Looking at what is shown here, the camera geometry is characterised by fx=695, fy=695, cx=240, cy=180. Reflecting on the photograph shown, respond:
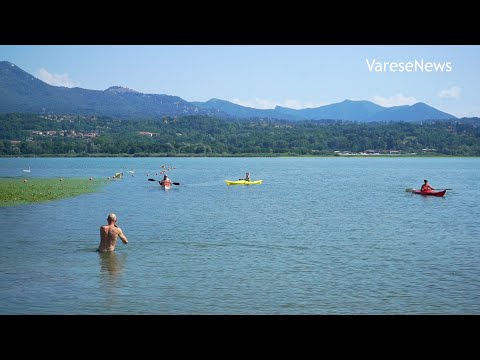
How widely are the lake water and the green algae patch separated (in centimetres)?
65

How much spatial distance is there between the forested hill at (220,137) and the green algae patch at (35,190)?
10.1m

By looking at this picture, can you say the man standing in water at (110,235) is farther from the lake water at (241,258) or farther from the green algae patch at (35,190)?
the green algae patch at (35,190)

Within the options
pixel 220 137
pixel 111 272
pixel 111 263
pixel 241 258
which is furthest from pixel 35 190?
pixel 220 137

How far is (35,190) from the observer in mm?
23672

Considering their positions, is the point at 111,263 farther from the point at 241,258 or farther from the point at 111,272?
the point at 241,258

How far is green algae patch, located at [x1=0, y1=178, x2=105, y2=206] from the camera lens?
21.1 meters

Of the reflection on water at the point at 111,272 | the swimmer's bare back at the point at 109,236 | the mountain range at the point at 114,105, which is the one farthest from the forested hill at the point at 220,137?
the reflection on water at the point at 111,272

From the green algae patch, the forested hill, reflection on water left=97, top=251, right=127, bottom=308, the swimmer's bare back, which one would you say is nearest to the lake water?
reflection on water left=97, top=251, right=127, bottom=308

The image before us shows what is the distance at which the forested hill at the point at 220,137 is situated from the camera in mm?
40438

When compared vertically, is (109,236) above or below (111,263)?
above

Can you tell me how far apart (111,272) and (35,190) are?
14.3 meters

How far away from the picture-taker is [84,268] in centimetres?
1066
